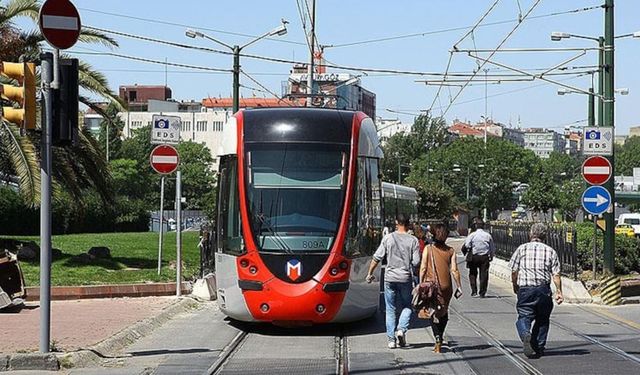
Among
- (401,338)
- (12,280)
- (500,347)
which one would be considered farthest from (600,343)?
(12,280)

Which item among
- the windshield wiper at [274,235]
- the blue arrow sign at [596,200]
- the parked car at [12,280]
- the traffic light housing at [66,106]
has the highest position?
the traffic light housing at [66,106]

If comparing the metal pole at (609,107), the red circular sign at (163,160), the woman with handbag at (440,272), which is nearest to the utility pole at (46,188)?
the woman with handbag at (440,272)

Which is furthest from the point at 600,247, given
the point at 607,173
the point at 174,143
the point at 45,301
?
the point at 45,301

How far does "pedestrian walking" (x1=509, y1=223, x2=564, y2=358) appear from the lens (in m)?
12.6

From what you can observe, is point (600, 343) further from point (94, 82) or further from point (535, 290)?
point (94, 82)

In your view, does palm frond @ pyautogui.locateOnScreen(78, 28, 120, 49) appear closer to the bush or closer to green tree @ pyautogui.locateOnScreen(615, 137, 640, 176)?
the bush

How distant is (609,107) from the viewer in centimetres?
2400

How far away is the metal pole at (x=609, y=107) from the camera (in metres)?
23.4

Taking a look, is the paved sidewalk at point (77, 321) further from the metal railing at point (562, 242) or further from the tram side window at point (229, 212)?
the metal railing at point (562, 242)

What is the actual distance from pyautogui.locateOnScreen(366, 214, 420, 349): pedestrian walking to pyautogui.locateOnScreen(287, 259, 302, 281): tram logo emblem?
1.25 m

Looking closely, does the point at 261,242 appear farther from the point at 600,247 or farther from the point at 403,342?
the point at 600,247

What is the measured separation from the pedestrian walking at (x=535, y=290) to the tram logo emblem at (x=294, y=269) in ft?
10.5

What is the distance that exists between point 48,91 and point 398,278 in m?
5.19

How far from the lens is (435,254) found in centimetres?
1337
